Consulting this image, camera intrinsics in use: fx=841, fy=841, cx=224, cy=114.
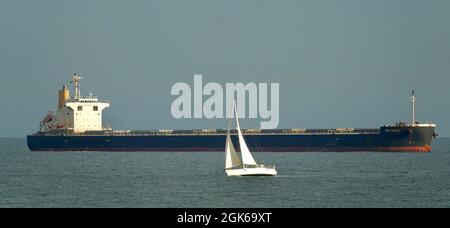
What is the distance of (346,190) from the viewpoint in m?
51.2

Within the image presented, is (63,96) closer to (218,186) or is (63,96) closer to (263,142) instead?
(263,142)

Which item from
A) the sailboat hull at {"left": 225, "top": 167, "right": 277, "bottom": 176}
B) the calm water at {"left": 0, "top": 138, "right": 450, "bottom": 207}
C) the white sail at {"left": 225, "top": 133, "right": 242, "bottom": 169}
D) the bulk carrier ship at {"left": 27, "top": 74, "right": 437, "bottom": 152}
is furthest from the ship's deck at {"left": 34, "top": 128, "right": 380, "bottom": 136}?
the white sail at {"left": 225, "top": 133, "right": 242, "bottom": 169}

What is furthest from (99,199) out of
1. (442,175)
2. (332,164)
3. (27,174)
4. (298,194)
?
(332,164)

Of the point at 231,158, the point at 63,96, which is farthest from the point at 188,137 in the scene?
the point at 231,158

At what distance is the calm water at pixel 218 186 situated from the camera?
45.2 meters

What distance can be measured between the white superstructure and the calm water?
35362 mm

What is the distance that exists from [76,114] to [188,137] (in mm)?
17577

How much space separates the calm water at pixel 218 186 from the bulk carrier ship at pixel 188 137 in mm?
17629

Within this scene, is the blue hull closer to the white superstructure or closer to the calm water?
the white superstructure

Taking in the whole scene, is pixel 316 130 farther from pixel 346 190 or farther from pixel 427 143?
pixel 346 190

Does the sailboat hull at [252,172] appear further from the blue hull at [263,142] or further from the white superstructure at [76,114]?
the white superstructure at [76,114]

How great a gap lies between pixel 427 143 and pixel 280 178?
41.9m

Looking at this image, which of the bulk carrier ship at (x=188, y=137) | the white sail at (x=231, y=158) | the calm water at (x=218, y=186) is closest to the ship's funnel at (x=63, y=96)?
the bulk carrier ship at (x=188, y=137)
